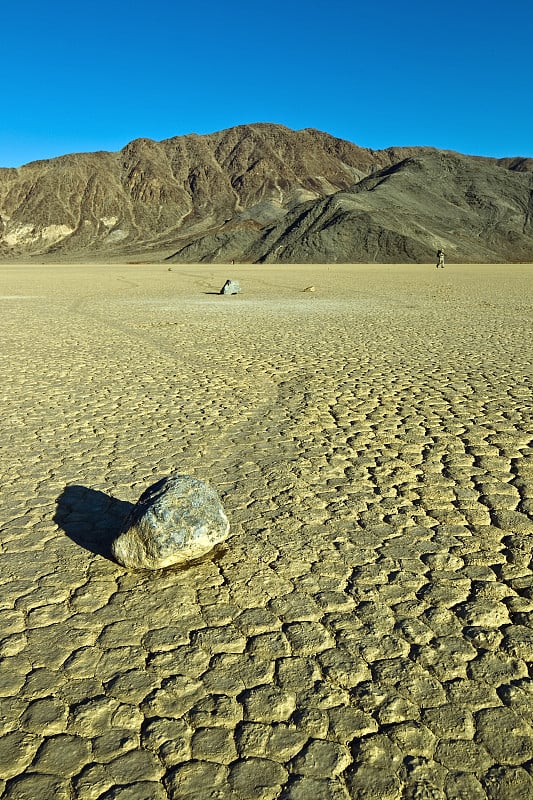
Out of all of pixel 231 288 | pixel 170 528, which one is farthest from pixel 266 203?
pixel 170 528

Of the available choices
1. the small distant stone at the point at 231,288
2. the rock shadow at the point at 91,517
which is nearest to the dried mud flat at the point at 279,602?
the rock shadow at the point at 91,517

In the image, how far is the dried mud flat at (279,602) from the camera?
1917mm

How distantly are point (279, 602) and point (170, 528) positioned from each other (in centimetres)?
63

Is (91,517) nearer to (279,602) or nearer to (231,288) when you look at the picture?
(279,602)

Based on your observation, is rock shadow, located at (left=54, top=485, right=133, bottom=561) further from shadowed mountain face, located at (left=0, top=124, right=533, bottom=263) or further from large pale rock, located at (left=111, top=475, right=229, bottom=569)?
shadowed mountain face, located at (left=0, top=124, right=533, bottom=263)

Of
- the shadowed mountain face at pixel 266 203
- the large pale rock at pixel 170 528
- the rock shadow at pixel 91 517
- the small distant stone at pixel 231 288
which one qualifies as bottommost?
the rock shadow at pixel 91 517

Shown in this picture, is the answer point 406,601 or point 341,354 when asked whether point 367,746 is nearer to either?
point 406,601

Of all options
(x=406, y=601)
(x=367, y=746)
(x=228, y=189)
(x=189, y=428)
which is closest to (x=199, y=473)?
(x=189, y=428)

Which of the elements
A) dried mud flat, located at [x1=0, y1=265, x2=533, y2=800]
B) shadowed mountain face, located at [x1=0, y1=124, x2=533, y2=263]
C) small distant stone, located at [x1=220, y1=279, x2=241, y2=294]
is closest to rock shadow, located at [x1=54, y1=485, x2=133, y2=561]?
dried mud flat, located at [x1=0, y1=265, x2=533, y2=800]

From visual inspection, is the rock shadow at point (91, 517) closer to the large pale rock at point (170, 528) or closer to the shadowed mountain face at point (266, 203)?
the large pale rock at point (170, 528)

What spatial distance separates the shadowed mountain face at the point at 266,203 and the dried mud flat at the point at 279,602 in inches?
2049

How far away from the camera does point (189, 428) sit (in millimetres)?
5289

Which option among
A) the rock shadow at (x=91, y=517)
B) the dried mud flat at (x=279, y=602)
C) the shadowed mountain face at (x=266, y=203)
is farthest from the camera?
the shadowed mountain face at (x=266, y=203)

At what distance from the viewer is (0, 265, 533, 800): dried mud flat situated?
1.92m
